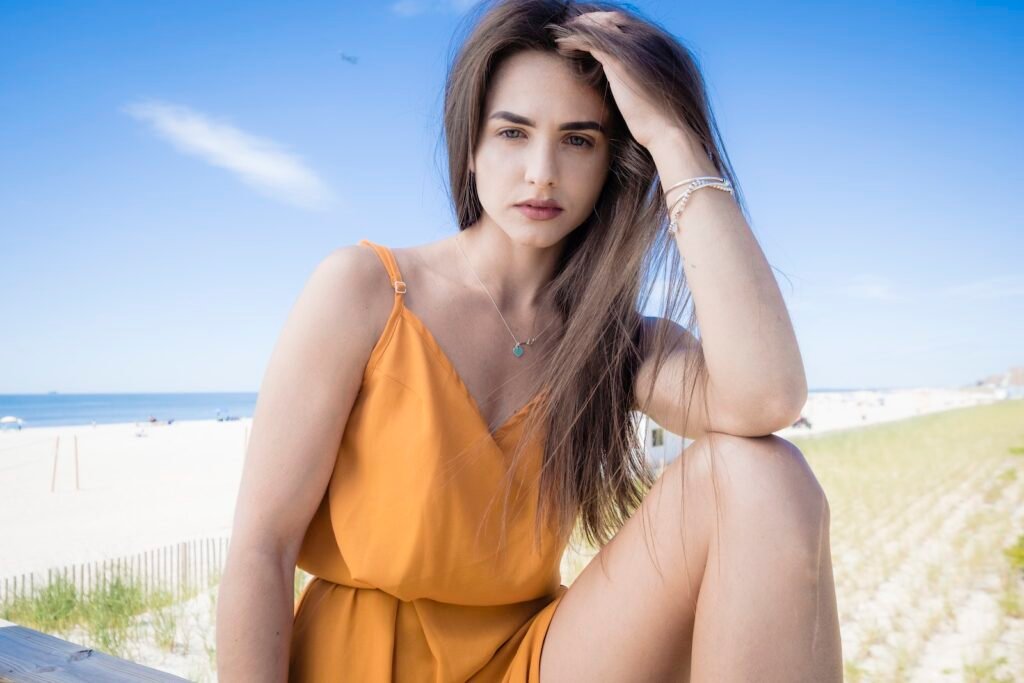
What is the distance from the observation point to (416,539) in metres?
1.36

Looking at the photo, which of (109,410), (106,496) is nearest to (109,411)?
(109,410)

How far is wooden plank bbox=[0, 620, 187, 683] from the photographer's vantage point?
1472 mm

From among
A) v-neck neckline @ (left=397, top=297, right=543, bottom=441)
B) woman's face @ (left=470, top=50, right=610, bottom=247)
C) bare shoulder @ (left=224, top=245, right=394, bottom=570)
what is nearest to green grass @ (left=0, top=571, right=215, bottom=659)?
bare shoulder @ (left=224, top=245, right=394, bottom=570)

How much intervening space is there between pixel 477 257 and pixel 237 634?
91cm

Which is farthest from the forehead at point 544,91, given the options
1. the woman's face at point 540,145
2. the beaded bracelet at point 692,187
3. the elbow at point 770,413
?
the elbow at point 770,413

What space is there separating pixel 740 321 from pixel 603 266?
41 centimetres

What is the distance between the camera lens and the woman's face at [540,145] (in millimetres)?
1480

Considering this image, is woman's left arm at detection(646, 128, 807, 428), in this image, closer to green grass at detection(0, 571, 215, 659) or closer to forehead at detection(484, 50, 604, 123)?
forehead at detection(484, 50, 604, 123)

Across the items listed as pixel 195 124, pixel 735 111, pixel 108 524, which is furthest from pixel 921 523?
pixel 195 124

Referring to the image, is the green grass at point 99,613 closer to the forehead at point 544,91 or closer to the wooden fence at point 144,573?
Answer: the wooden fence at point 144,573

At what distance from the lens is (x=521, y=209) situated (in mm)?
1512

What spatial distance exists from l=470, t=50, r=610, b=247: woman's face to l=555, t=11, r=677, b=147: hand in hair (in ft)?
0.22

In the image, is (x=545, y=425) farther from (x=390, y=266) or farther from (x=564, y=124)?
(x=564, y=124)

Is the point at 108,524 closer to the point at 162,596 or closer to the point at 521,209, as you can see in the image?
the point at 162,596
